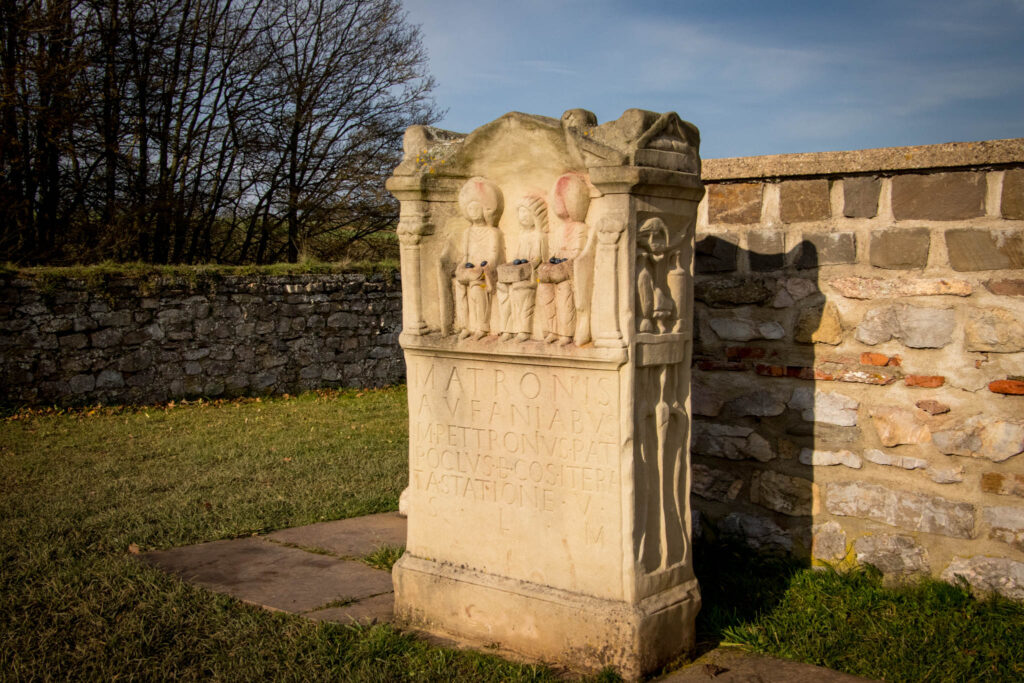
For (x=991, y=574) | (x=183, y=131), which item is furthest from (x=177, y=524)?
(x=183, y=131)

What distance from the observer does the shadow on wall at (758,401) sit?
159 inches

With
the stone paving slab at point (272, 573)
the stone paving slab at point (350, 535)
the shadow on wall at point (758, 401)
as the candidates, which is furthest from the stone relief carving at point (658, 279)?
the stone paving slab at point (350, 535)

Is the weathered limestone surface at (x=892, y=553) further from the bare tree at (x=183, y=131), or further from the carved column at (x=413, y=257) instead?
the bare tree at (x=183, y=131)

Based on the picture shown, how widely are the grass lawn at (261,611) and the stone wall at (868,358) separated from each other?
0.23m

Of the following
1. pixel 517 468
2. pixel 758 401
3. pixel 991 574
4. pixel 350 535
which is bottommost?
pixel 350 535

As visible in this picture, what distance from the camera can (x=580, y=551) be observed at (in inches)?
124

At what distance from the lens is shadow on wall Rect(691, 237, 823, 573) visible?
4039 mm

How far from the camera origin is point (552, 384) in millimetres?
3186

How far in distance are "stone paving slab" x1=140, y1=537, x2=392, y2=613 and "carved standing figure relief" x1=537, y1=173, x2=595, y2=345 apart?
1.59 meters

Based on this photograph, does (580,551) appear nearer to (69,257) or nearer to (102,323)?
(102,323)

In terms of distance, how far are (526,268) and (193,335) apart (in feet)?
24.4

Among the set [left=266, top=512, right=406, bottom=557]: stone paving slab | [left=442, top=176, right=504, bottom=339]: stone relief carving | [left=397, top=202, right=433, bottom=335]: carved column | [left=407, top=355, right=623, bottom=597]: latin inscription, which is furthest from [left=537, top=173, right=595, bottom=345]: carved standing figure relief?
[left=266, top=512, right=406, bottom=557]: stone paving slab

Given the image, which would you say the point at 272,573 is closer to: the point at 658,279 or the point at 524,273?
the point at 524,273

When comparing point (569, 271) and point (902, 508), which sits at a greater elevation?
point (569, 271)
